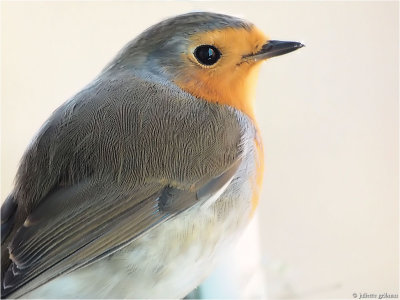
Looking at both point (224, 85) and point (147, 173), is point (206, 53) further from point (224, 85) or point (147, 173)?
point (147, 173)

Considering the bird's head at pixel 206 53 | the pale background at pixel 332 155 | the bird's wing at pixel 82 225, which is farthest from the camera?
the pale background at pixel 332 155

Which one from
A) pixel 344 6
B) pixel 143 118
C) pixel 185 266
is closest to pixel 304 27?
pixel 344 6

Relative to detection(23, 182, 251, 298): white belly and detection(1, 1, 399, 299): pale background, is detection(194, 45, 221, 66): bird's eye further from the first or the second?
detection(1, 1, 399, 299): pale background

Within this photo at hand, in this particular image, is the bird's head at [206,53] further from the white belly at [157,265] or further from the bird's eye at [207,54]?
the white belly at [157,265]

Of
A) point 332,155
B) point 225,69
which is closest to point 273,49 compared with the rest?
point 225,69

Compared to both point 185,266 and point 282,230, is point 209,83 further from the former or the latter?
point 282,230

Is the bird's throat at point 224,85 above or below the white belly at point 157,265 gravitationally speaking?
above

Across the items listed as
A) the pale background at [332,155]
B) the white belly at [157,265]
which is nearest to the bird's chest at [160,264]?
the white belly at [157,265]

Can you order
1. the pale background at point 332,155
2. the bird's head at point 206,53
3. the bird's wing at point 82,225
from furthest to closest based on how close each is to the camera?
the pale background at point 332,155 → the bird's head at point 206,53 → the bird's wing at point 82,225

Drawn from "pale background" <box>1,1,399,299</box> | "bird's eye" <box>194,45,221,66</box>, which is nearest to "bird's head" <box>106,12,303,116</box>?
"bird's eye" <box>194,45,221,66</box>
